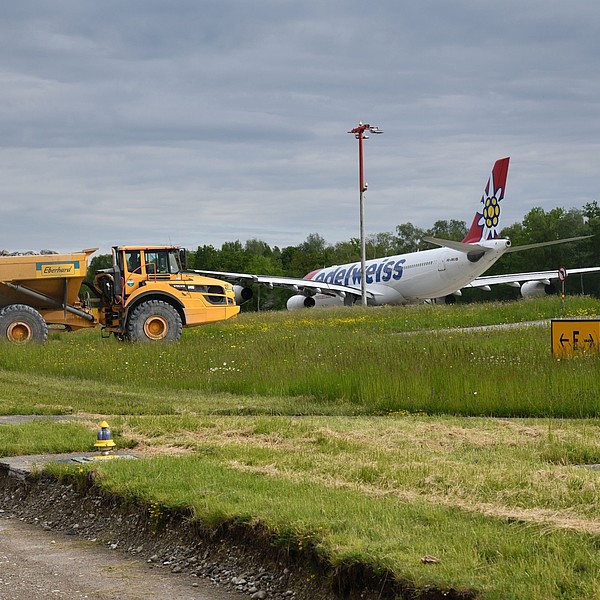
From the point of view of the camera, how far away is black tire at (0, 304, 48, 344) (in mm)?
28594

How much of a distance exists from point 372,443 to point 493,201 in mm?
45384

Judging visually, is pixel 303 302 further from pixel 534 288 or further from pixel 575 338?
pixel 575 338

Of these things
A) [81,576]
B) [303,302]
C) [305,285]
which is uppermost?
[305,285]

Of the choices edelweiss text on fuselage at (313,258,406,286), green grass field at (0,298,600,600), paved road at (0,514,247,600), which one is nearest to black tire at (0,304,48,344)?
green grass field at (0,298,600,600)

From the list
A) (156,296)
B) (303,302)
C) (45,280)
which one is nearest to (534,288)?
(303,302)

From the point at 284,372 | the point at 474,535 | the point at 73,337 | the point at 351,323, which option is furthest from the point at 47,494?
the point at 351,323

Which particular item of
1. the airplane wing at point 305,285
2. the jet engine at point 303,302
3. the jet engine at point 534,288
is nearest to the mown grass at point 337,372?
the airplane wing at point 305,285

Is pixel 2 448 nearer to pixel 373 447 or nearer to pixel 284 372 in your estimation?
pixel 373 447

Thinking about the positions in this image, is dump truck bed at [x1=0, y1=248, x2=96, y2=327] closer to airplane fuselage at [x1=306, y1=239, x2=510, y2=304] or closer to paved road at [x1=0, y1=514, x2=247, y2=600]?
paved road at [x1=0, y1=514, x2=247, y2=600]

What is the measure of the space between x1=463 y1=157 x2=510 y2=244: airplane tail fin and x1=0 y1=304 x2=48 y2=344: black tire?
1232 inches

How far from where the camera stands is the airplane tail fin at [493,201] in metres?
53.7

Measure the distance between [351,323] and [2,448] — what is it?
26.5m

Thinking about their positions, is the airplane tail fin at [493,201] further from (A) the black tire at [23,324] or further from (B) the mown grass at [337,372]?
(A) the black tire at [23,324]

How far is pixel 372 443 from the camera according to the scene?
10.2 metres
